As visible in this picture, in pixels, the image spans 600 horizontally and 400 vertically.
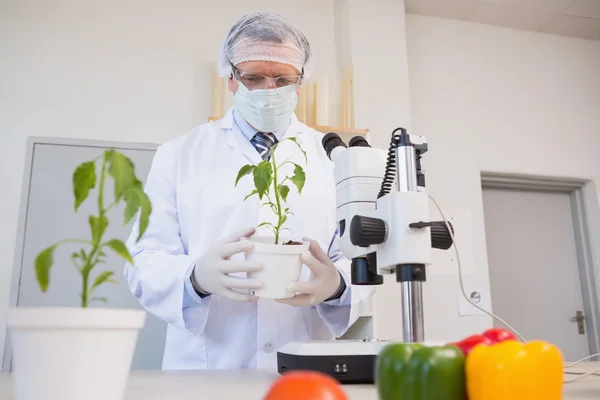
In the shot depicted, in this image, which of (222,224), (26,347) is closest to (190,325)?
(222,224)

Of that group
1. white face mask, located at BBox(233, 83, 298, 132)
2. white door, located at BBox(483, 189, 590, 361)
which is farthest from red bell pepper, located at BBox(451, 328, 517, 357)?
white door, located at BBox(483, 189, 590, 361)

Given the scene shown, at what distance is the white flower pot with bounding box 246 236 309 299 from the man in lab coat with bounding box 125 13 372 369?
13cm

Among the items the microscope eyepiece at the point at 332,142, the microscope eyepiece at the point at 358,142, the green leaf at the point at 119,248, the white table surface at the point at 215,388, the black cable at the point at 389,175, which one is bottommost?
the white table surface at the point at 215,388

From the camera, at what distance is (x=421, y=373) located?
1.39 ft

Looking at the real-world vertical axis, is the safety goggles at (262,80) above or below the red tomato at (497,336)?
above

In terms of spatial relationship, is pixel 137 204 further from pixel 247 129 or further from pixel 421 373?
pixel 247 129

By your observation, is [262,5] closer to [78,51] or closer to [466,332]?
[78,51]

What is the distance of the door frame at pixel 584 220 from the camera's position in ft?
10.2

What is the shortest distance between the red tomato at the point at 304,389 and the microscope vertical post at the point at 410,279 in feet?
1.35

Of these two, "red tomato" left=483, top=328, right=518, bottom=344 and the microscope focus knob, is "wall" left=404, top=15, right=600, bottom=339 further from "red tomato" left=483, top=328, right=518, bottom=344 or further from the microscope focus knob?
"red tomato" left=483, top=328, right=518, bottom=344

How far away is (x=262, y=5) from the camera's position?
2.82m

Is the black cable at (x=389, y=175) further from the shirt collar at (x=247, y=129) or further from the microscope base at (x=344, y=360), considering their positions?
the shirt collar at (x=247, y=129)

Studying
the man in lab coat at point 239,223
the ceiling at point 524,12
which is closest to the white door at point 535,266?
the ceiling at point 524,12

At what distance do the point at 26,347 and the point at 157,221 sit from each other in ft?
2.86
